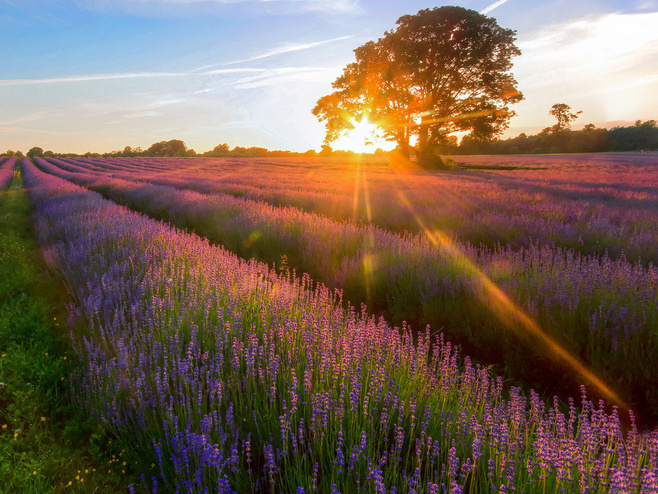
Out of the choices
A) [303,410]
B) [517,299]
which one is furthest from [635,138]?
[303,410]

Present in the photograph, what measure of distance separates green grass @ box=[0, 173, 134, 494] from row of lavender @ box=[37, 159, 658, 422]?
274 centimetres

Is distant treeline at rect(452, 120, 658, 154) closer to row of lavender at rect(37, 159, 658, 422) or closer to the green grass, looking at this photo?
row of lavender at rect(37, 159, 658, 422)

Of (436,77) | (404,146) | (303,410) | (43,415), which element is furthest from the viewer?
(404,146)

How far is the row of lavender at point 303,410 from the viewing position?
148cm

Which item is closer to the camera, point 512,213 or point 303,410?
point 303,410

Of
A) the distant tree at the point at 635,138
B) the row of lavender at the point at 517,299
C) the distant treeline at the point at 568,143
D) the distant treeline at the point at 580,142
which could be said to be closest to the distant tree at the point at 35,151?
the distant treeline at the point at 568,143

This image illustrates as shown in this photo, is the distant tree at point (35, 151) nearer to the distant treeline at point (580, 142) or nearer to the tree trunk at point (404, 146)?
the distant treeline at point (580, 142)

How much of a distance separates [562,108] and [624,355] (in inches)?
3112

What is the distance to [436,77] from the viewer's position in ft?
82.9

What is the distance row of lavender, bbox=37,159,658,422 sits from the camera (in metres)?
2.87

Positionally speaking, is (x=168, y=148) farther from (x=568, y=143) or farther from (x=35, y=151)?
(x=568, y=143)

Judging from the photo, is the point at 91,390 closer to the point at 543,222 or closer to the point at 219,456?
the point at 219,456

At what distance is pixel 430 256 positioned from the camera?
14.5 ft

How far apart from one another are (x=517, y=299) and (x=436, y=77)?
24897 millimetres
